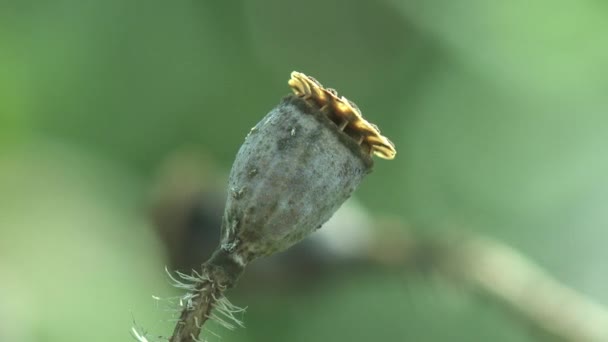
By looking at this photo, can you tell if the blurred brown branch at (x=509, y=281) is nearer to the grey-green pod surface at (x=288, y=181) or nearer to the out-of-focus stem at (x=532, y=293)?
the out-of-focus stem at (x=532, y=293)

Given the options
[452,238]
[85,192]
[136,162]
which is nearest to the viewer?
[452,238]

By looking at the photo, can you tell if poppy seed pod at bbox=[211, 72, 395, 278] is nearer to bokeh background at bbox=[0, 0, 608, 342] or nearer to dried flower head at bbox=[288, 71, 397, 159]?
dried flower head at bbox=[288, 71, 397, 159]

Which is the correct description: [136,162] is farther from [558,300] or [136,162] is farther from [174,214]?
[558,300]

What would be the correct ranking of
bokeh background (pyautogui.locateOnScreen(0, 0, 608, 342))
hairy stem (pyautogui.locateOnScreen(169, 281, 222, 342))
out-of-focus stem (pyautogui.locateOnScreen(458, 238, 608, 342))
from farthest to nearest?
1. bokeh background (pyautogui.locateOnScreen(0, 0, 608, 342))
2. out-of-focus stem (pyautogui.locateOnScreen(458, 238, 608, 342))
3. hairy stem (pyautogui.locateOnScreen(169, 281, 222, 342))

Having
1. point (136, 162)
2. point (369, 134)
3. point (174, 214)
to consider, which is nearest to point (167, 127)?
point (136, 162)

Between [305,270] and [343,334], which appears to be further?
[343,334]

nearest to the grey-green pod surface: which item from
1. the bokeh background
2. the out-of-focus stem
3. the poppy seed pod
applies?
the poppy seed pod
